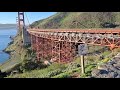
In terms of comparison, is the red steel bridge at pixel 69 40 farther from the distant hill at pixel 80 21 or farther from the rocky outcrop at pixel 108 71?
the rocky outcrop at pixel 108 71

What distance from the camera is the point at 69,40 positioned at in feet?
41.9

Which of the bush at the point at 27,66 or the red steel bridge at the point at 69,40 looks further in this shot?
the red steel bridge at the point at 69,40

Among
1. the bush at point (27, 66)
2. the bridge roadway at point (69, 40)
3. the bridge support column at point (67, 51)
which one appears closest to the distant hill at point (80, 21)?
the bridge roadway at point (69, 40)

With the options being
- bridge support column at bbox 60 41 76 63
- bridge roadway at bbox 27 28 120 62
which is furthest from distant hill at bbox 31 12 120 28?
bridge support column at bbox 60 41 76 63

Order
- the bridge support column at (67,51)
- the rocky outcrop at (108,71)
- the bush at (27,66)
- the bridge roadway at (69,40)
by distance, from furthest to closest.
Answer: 1. the bridge support column at (67,51)
2. the bridge roadway at (69,40)
3. the bush at (27,66)
4. the rocky outcrop at (108,71)

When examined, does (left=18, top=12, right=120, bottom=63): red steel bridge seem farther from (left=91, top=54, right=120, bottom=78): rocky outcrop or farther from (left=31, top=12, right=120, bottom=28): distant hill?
(left=91, top=54, right=120, bottom=78): rocky outcrop

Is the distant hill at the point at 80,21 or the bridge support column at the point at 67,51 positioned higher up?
the distant hill at the point at 80,21

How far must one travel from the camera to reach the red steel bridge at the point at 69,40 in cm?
1013
